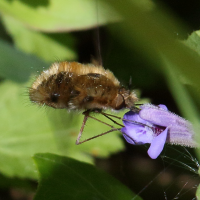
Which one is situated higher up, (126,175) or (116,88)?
(116,88)

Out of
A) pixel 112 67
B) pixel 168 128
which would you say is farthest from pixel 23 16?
pixel 168 128

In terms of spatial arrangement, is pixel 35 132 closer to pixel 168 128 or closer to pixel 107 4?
pixel 168 128

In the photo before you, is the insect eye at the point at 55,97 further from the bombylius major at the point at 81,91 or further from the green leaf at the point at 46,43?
the green leaf at the point at 46,43

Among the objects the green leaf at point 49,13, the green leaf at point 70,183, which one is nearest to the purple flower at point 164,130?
the green leaf at point 70,183

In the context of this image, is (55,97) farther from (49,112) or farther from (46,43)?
(46,43)

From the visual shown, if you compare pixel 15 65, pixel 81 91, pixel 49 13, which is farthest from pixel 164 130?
pixel 49 13
